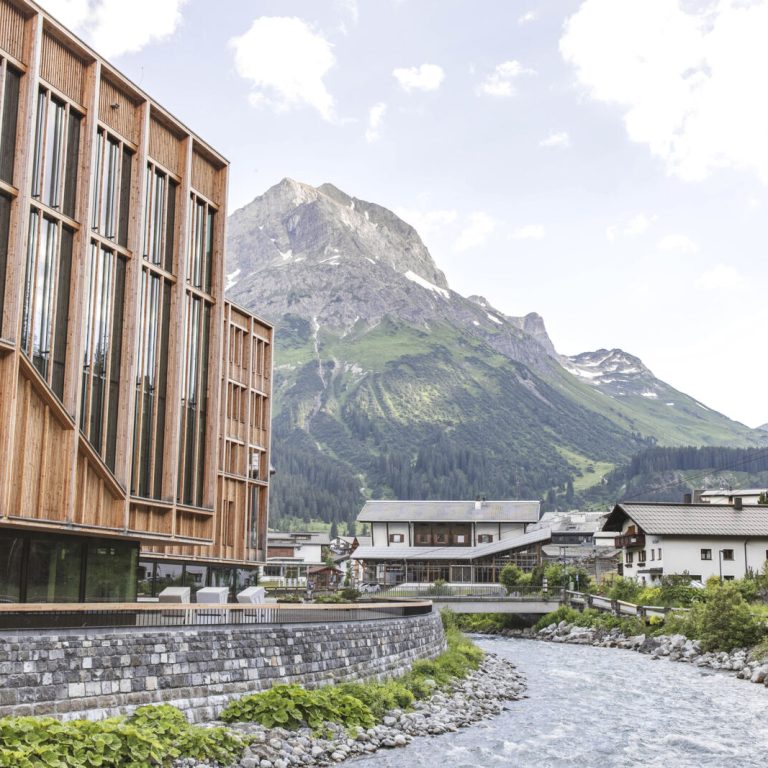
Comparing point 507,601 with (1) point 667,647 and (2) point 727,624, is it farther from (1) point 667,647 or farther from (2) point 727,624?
(2) point 727,624

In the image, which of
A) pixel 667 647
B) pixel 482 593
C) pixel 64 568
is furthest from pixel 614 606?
pixel 64 568

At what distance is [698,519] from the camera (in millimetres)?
85062

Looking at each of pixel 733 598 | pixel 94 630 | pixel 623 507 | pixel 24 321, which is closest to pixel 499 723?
pixel 94 630

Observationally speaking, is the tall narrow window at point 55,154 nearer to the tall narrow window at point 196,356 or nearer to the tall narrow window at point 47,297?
the tall narrow window at point 47,297

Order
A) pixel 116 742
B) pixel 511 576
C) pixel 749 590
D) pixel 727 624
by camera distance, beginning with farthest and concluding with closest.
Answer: pixel 511 576 < pixel 749 590 < pixel 727 624 < pixel 116 742

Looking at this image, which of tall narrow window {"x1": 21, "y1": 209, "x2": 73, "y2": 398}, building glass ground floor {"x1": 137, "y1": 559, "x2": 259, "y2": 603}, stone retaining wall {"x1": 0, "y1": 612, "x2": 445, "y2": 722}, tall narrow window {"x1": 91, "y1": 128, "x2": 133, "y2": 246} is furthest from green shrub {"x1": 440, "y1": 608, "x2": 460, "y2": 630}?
tall narrow window {"x1": 21, "y1": 209, "x2": 73, "y2": 398}

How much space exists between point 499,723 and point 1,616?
60.0 ft

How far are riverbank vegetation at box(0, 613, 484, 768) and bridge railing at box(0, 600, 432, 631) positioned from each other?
2.88m

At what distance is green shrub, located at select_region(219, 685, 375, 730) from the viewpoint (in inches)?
1095

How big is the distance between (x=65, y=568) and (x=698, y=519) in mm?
62174

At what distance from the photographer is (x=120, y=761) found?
2184 cm

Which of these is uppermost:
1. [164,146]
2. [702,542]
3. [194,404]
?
[164,146]

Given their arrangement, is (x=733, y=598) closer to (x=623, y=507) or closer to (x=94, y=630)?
(x=623, y=507)

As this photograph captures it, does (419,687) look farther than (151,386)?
No
